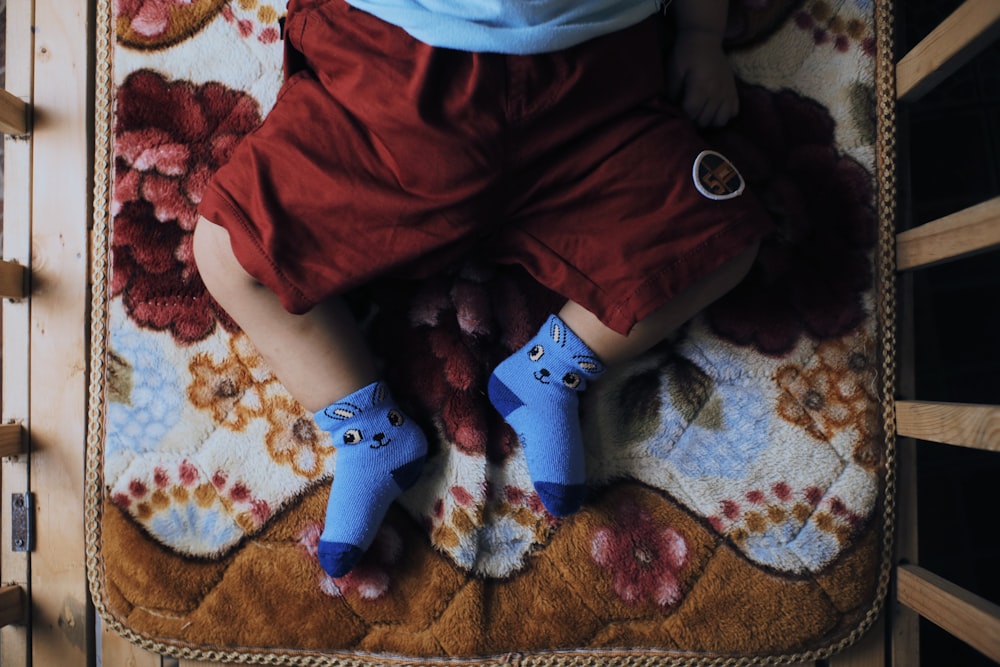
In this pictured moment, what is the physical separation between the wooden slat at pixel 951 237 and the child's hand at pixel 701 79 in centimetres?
23

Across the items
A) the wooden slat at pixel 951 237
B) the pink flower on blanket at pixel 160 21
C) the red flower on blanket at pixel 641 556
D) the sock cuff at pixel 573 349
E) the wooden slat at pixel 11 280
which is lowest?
the red flower on blanket at pixel 641 556

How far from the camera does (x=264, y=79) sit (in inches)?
30.1

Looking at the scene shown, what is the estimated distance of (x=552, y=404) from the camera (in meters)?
0.70

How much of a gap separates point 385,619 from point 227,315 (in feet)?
1.22

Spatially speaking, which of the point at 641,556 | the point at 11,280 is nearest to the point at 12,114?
the point at 11,280

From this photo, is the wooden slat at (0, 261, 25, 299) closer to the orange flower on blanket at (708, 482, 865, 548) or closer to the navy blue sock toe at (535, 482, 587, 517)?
the navy blue sock toe at (535, 482, 587, 517)

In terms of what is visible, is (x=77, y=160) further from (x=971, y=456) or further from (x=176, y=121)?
(x=971, y=456)

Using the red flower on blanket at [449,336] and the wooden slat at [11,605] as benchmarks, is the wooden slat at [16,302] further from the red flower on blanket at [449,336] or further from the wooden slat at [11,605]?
the red flower on blanket at [449,336]

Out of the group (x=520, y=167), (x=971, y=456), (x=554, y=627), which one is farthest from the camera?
(x=971, y=456)

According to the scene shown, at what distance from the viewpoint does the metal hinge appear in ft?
2.53

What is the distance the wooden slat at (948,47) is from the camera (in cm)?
62

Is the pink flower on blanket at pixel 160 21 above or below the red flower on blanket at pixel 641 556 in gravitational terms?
above

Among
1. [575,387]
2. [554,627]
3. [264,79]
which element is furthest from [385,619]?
[264,79]

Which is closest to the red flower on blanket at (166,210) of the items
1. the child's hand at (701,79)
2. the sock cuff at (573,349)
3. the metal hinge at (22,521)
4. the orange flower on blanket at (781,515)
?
the metal hinge at (22,521)
